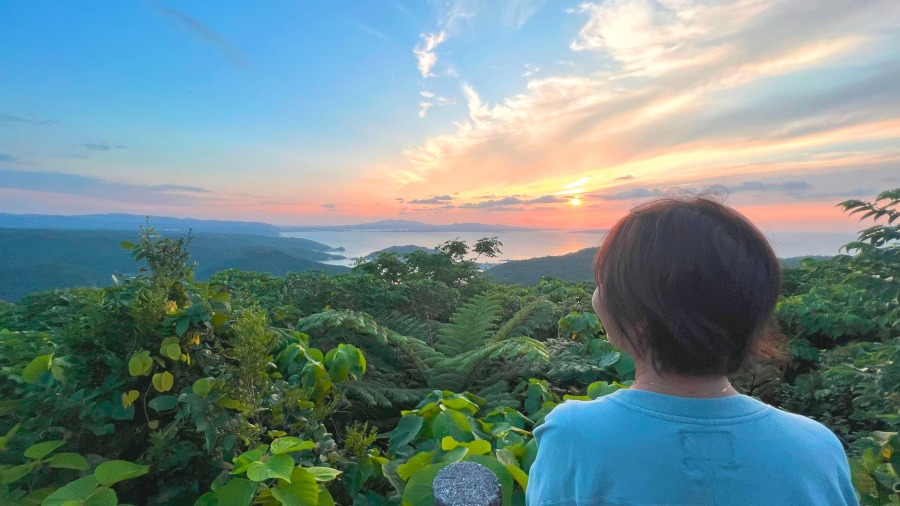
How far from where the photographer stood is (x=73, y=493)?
116cm

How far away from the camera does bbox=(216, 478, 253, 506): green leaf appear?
125 centimetres

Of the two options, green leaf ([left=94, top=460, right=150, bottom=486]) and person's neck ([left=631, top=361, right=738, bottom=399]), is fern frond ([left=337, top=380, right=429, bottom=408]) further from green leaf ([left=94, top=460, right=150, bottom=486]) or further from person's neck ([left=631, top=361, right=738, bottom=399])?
person's neck ([left=631, top=361, right=738, bottom=399])

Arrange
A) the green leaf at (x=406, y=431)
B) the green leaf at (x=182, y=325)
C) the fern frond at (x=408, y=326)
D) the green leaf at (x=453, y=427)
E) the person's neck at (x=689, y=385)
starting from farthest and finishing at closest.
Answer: the fern frond at (x=408, y=326) → the green leaf at (x=406, y=431) → the green leaf at (x=453, y=427) → the green leaf at (x=182, y=325) → the person's neck at (x=689, y=385)

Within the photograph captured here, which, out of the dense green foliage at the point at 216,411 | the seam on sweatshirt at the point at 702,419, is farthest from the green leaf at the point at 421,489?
the seam on sweatshirt at the point at 702,419

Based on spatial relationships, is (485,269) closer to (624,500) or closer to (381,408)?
(381,408)

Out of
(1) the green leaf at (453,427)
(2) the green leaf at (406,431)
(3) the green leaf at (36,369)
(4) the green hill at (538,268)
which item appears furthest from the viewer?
(4) the green hill at (538,268)

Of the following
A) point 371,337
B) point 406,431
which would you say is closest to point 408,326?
point 371,337

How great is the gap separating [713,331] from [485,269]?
6.14 m

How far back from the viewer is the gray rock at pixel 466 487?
114 cm

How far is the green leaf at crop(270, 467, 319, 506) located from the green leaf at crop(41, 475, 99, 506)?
1.45ft

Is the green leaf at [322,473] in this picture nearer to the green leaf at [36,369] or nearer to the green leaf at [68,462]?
the green leaf at [68,462]

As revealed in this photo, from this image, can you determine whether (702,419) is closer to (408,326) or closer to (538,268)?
(408,326)

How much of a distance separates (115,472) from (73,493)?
0.09 metres

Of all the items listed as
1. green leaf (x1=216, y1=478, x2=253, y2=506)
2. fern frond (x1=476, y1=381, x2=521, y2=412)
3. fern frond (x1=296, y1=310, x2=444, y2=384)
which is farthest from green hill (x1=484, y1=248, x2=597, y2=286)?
green leaf (x1=216, y1=478, x2=253, y2=506)
